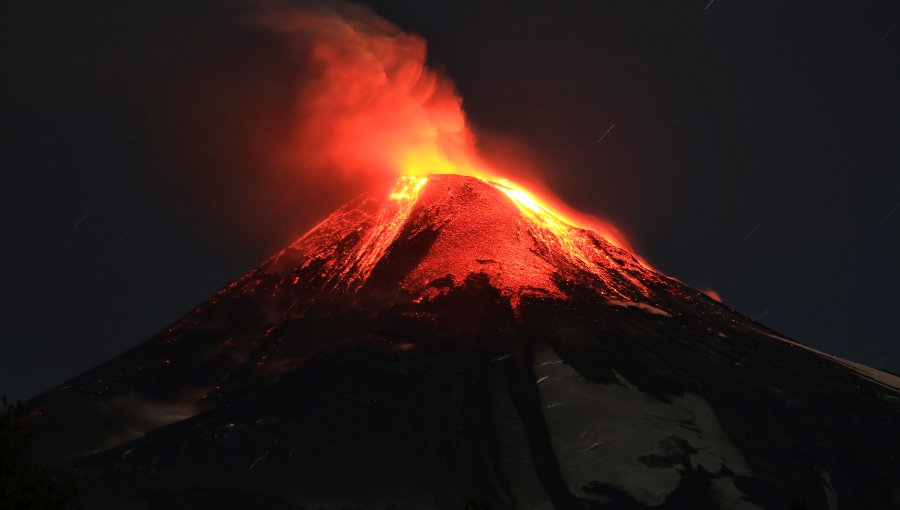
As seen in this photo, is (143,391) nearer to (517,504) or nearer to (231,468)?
(231,468)

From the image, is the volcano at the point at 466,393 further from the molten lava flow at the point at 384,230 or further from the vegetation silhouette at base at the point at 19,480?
the vegetation silhouette at base at the point at 19,480

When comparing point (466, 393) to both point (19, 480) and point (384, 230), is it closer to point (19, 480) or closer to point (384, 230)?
point (384, 230)

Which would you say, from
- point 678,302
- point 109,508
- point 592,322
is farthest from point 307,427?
point 678,302

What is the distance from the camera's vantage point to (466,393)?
340ft

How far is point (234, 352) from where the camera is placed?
117875mm

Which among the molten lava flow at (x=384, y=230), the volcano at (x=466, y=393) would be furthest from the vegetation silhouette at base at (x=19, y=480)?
the molten lava flow at (x=384, y=230)

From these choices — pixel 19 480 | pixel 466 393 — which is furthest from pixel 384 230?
pixel 19 480

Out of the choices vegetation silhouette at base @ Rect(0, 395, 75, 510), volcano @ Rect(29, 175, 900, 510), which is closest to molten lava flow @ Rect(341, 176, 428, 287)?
volcano @ Rect(29, 175, 900, 510)

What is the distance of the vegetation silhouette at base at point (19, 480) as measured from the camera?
27.3 metres

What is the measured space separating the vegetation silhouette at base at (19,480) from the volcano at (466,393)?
58.9m

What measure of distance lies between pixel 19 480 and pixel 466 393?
7719 centimetres

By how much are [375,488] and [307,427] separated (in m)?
13.1

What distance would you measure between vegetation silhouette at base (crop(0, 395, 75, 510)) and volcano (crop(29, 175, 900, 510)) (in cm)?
5885

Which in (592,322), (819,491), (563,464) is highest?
(592,322)
